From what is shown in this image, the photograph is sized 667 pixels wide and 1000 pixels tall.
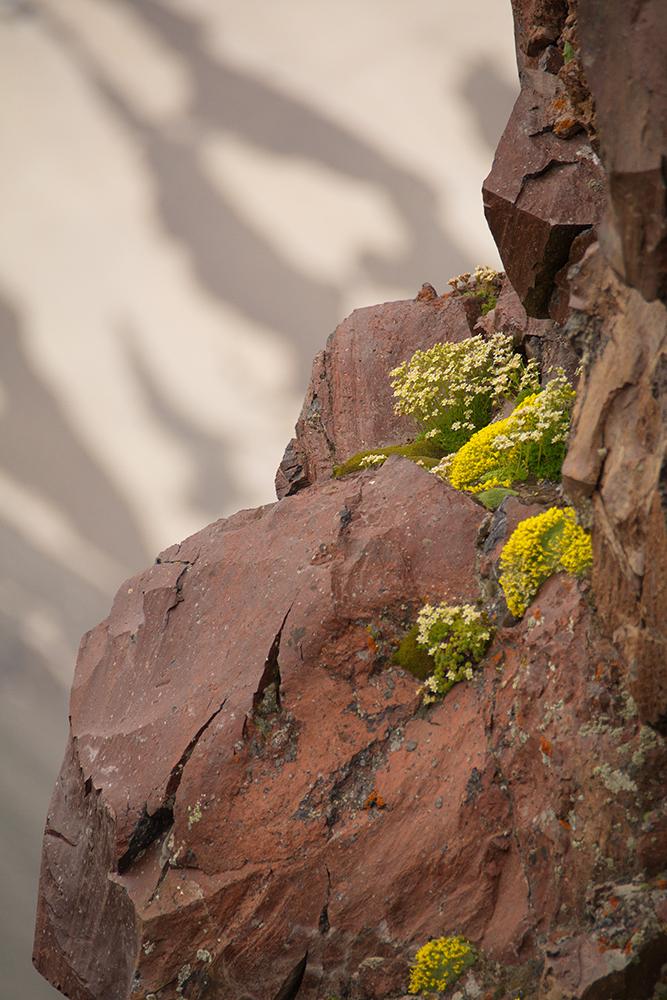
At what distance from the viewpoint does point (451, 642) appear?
18.5 feet

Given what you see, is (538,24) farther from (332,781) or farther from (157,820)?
(157,820)

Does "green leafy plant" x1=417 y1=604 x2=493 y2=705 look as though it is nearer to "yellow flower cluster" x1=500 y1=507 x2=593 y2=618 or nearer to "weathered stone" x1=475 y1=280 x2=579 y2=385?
"yellow flower cluster" x1=500 y1=507 x2=593 y2=618

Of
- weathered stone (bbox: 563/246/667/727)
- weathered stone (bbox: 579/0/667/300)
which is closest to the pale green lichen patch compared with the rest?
weathered stone (bbox: 563/246/667/727)

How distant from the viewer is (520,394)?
7.98 metres

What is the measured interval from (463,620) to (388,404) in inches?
222

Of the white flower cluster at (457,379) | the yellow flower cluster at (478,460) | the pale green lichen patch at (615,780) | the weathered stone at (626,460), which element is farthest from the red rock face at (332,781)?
the white flower cluster at (457,379)

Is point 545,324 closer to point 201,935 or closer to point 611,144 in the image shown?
point 611,144

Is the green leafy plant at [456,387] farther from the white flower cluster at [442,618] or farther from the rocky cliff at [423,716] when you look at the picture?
the white flower cluster at [442,618]

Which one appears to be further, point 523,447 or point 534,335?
point 534,335

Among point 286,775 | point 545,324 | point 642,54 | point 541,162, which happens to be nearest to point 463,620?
point 286,775

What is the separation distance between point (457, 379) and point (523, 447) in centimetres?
199

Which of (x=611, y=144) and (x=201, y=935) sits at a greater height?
(x=611, y=144)

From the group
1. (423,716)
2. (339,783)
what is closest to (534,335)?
(423,716)

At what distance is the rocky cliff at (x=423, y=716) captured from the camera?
13.8ft
